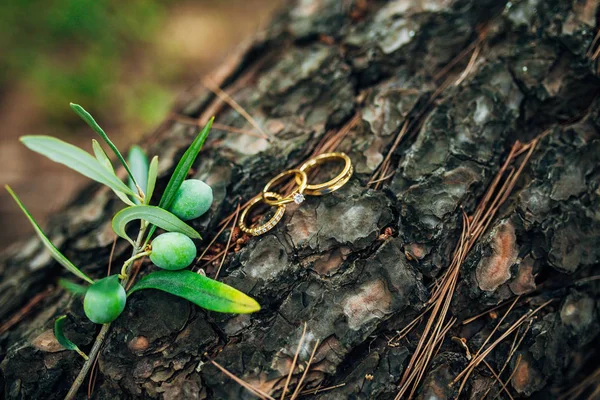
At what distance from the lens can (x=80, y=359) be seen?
145 cm

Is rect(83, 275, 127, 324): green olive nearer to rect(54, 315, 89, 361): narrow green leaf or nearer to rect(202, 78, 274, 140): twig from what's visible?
rect(54, 315, 89, 361): narrow green leaf

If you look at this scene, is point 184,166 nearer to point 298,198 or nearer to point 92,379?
point 298,198

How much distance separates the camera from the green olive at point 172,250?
1.37 meters

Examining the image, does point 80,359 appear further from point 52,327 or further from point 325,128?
point 325,128

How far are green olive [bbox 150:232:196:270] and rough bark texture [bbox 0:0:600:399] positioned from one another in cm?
13

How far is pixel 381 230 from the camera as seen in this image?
5.02ft

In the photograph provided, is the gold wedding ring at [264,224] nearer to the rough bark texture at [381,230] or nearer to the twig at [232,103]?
the rough bark texture at [381,230]

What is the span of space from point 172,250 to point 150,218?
0.11 m

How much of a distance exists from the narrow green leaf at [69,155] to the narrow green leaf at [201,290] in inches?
12.3

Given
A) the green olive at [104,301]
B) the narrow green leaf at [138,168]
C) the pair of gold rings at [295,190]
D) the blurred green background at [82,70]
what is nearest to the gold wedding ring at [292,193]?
the pair of gold rings at [295,190]

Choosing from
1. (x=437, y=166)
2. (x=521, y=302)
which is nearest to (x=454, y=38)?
(x=437, y=166)

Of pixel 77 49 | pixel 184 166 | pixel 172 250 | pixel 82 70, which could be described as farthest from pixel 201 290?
pixel 77 49

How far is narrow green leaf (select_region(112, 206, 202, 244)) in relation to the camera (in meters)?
1.34

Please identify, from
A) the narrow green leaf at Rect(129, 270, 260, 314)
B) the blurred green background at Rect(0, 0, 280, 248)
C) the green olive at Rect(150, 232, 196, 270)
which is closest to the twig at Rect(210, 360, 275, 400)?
the narrow green leaf at Rect(129, 270, 260, 314)
